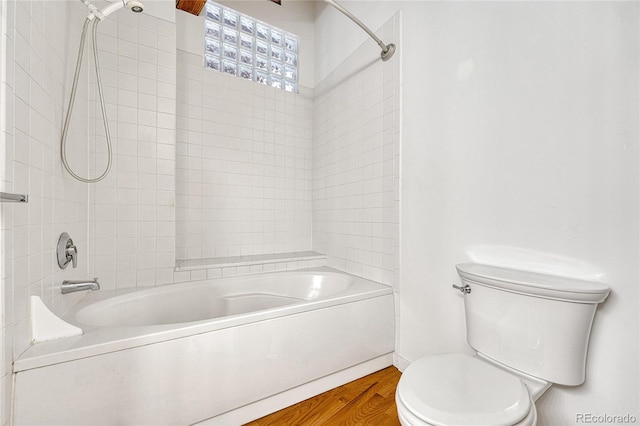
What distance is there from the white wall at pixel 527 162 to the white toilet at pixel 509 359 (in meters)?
0.10

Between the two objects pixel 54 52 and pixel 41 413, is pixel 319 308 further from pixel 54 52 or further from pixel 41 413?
pixel 54 52

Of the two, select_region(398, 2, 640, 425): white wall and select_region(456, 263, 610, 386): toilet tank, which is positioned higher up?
select_region(398, 2, 640, 425): white wall

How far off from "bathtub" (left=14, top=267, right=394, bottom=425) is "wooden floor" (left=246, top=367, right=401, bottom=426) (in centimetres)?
4

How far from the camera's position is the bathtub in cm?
91

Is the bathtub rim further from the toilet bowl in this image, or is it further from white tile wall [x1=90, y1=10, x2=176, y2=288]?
the toilet bowl

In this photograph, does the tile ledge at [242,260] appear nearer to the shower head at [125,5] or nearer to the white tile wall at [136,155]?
the white tile wall at [136,155]

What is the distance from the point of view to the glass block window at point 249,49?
7.38 feet

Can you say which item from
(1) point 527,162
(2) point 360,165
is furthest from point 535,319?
(2) point 360,165

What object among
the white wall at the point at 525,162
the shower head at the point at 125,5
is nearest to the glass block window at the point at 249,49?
the shower head at the point at 125,5

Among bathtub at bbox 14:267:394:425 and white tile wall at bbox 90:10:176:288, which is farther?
white tile wall at bbox 90:10:176:288

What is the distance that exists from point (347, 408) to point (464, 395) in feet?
2.38

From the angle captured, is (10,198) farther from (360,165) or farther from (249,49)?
(249,49)

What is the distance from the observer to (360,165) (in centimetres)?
205

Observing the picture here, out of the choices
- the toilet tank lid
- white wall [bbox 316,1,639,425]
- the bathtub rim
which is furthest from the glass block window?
the toilet tank lid
